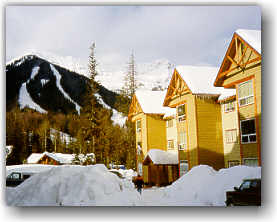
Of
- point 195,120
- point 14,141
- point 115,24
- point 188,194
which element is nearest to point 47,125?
point 14,141

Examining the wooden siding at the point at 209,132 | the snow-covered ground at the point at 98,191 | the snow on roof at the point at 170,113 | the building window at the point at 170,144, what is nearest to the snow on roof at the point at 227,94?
the wooden siding at the point at 209,132

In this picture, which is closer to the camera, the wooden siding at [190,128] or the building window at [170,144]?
the wooden siding at [190,128]

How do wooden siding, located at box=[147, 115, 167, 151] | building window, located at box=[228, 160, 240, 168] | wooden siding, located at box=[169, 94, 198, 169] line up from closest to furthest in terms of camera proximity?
building window, located at box=[228, 160, 240, 168], wooden siding, located at box=[169, 94, 198, 169], wooden siding, located at box=[147, 115, 167, 151]

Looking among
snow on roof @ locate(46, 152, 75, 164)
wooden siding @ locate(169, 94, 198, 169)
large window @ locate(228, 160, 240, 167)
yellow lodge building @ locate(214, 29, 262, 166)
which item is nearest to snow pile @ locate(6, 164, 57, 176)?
snow on roof @ locate(46, 152, 75, 164)

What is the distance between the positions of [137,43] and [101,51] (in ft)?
3.23

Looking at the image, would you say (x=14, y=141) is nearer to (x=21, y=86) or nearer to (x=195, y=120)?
(x=21, y=86)

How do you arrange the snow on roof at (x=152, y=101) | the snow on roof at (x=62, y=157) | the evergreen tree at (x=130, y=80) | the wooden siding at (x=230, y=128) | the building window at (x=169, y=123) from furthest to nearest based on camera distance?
the building window at (x=169, y=123)
the snow on roof at (x=152, y=101)
the wooden siding at (x=230, y=128)
the evergreen tree at (x=130, y=80)
the snow on roof at (x=62, y=157)

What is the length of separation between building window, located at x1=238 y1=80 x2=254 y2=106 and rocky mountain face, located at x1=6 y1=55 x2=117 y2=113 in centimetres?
490

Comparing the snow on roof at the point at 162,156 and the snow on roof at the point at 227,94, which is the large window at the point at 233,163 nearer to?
the snow on roof at the point at 227,94

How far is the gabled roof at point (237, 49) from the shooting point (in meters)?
7.75

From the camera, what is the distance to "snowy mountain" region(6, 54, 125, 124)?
7.79 m

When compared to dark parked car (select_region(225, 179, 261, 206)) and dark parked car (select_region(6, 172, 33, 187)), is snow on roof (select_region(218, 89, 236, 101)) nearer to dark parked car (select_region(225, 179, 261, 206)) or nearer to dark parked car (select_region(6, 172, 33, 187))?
dark parked car (select_region(225, 179, 261, 206))

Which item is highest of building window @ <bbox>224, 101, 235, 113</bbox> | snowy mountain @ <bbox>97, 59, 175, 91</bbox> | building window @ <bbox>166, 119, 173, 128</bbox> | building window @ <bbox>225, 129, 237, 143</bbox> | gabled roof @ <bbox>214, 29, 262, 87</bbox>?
gabled roof @ <bbox>214, 29, 262, 87</bbox>

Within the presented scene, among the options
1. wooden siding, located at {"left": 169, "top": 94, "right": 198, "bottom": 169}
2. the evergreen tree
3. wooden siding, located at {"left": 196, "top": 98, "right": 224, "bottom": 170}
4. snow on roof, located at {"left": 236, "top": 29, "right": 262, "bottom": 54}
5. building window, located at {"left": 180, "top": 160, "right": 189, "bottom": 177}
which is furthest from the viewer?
building window, located at {"left": 180, "top": 160, "right": 189, "bottom": 177}
